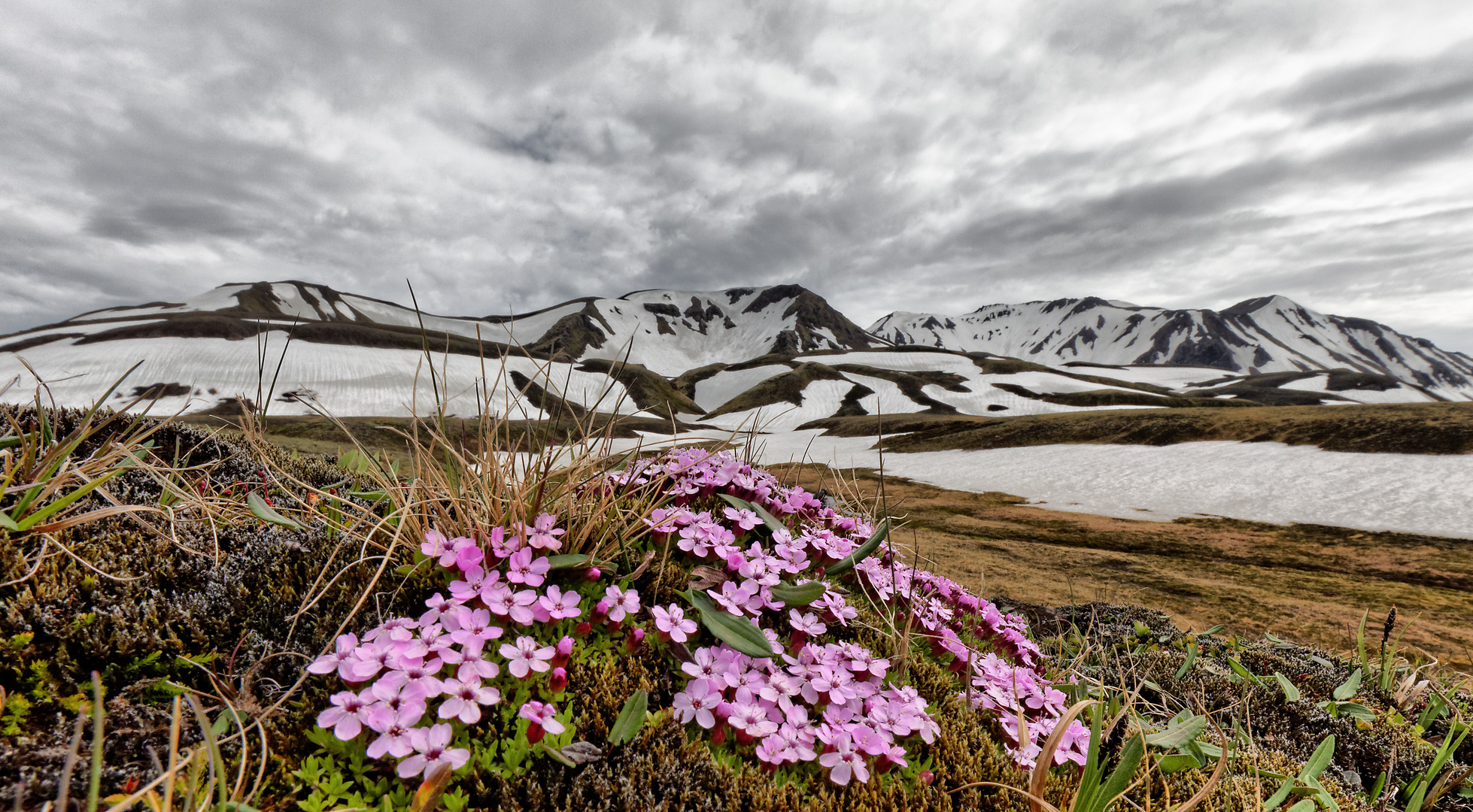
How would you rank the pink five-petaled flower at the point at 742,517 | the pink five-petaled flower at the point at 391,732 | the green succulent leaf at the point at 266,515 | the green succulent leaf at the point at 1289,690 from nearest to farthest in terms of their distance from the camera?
the pink five-petaled flower at the point at 391,732 → the green succulent leaf at the point at 266,515 → the pink five-petaled flower at the point at 742,517 → the green succulent leaf at the point at 1289,690

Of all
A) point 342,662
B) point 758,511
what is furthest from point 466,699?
point 758,511

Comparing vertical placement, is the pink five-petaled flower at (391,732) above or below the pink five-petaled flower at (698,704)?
above

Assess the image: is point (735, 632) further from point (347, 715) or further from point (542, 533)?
point (347, 715)

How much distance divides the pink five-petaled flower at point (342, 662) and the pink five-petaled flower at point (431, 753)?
226mm

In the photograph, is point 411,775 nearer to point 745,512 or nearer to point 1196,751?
point 745,512

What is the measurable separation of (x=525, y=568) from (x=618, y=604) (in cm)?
37

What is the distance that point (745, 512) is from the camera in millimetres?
2781

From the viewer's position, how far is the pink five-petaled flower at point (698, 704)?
1.75m

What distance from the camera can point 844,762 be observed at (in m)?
1.66

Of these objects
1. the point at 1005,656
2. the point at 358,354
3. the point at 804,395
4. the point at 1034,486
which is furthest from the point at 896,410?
the point at 1005,656

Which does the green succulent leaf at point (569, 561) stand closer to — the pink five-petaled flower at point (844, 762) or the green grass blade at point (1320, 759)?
the pink five-petaled flower at point (844, 762)

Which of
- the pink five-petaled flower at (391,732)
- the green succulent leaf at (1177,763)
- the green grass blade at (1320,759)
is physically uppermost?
the pink five-petaled flower at (391,732)

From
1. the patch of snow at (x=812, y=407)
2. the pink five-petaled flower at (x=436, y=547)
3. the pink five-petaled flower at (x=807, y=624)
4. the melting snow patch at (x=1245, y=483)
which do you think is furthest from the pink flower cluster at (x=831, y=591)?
the patch of snow at (x=812, y=407)

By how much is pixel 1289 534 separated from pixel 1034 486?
38.8 feet
